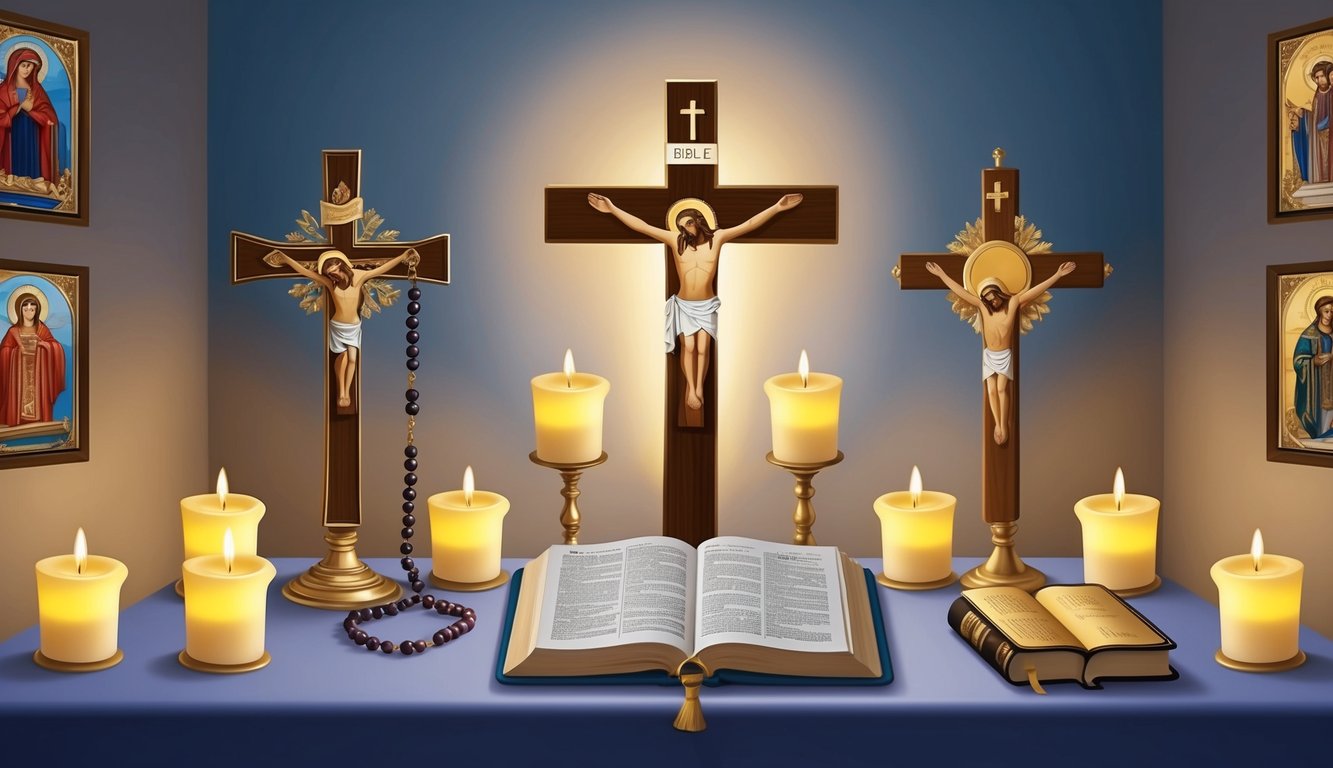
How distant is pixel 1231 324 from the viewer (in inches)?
98.1

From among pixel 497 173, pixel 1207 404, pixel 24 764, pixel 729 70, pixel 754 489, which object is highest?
pixel 729 70

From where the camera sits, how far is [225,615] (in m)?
1.72

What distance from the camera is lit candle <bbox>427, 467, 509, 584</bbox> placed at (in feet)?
7.07

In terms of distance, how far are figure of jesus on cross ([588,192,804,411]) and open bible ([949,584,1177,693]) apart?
719 millimetres

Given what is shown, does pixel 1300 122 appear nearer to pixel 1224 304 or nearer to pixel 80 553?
pixel 1224 304

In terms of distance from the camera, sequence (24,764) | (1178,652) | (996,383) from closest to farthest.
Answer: (24,764) < (1178,652) < (996,383)

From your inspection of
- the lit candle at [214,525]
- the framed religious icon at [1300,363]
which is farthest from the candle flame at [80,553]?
the framed religious icon at [1300,363]

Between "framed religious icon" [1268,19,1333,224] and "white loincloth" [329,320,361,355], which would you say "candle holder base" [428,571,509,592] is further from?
"framed religious icon" [1268,19,1333,224]

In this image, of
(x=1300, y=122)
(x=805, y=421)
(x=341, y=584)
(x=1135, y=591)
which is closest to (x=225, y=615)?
(x=341, y=584)

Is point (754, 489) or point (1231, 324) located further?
point (754, 489)

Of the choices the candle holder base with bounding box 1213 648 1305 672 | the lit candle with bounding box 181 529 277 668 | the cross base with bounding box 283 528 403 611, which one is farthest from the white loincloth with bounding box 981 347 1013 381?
the lit candle with bounding box 181 529 277 668

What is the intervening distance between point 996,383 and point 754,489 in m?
0.82

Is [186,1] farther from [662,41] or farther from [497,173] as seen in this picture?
[662,41]

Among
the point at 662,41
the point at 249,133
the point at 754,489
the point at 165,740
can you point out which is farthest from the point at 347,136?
the point at 165,740
